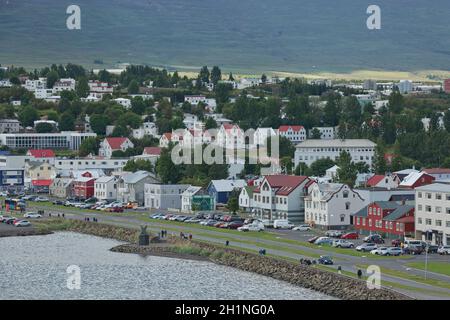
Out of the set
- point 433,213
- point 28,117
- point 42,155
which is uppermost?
point 28,117

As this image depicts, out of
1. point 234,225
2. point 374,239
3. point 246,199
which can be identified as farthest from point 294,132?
point 374,239

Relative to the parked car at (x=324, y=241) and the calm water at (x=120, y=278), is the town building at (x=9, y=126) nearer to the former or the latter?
the calm water at (x=120, y=278)

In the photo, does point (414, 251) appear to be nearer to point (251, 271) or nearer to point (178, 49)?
point (251, 271)

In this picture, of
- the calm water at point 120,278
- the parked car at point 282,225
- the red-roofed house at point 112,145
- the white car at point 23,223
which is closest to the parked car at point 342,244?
the calm water at point 120,278

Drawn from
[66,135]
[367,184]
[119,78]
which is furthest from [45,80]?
[367,184]

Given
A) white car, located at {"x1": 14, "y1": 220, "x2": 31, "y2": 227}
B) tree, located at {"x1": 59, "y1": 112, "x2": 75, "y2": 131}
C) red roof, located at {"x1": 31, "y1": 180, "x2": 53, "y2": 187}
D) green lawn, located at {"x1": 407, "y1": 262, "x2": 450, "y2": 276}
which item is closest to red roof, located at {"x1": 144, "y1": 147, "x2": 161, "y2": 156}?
red roof, located at {"x1": 31, "y1": 180, "x2": 53, "y2": 187}

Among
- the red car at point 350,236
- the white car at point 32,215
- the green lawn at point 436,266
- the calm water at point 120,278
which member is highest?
the green lawn at point 436,266

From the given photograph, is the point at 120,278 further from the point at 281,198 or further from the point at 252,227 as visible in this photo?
the point at 281,198
